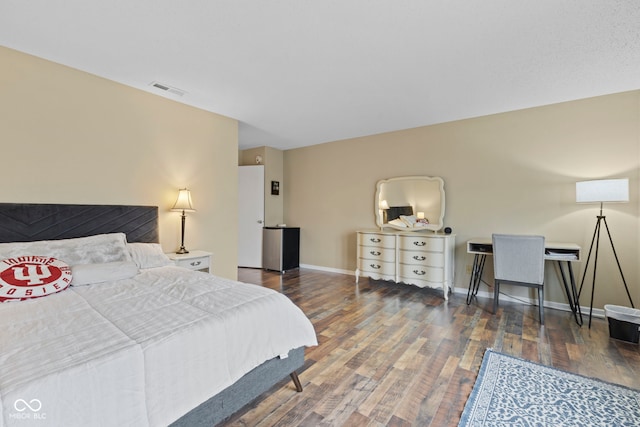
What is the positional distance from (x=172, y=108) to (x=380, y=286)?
373 centimetres

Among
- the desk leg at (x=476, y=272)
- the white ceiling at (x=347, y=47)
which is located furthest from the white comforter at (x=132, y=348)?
the desk leg at (x=476, y=272)

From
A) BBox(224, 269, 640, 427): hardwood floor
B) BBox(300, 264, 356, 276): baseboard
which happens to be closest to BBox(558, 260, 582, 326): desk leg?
BBox(224, 269, 640, 427): hardwood floor

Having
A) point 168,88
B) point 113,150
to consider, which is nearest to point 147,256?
point 113,150

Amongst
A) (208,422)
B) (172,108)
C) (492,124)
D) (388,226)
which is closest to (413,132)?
(492,124)

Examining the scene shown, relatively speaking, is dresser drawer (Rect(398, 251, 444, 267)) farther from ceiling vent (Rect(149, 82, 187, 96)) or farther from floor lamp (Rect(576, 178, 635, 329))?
ceiling vent (Rect(149, 82, 187, 96))

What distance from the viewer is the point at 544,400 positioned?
1.69 meters

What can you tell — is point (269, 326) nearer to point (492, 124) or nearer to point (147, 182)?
point (147, 182)

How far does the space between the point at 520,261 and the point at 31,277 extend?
421 centimetres

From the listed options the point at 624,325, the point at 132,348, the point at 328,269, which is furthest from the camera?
the point at 328,269

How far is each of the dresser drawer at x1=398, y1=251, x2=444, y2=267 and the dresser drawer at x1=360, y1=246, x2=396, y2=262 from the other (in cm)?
13

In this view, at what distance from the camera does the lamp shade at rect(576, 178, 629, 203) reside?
265 centimetres

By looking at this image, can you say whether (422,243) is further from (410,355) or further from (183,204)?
(183,204)

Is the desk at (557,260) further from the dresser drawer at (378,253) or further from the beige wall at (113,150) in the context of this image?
the beige wall at (113,150)

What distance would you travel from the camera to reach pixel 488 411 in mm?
1598
